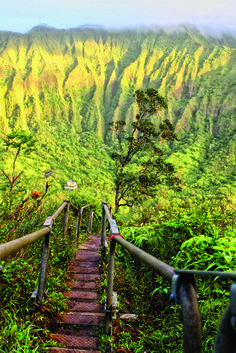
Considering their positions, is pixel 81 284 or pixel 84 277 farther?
pixel 84 277

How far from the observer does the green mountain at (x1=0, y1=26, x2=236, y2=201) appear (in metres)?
69.4

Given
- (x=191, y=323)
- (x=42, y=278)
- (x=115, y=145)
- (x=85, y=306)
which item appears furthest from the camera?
(x=115, y=145)

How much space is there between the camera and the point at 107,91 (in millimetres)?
103500

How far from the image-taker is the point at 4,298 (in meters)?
1.93

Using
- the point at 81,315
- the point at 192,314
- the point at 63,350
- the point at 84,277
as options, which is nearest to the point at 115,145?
the point at 84,277

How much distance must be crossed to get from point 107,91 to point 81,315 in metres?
108

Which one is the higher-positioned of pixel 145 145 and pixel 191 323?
pixel 191 323

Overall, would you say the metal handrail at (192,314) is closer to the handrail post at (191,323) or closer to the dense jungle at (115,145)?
the handrail post at (191,323)

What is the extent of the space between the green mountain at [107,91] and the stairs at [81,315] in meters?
52.7

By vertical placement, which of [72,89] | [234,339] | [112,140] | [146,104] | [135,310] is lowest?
[112,140]

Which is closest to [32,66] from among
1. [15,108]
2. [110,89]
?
[15,108]

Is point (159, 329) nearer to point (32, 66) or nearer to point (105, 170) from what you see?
point (105, 170)

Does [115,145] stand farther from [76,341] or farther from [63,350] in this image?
[63,350]

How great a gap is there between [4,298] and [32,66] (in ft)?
353
